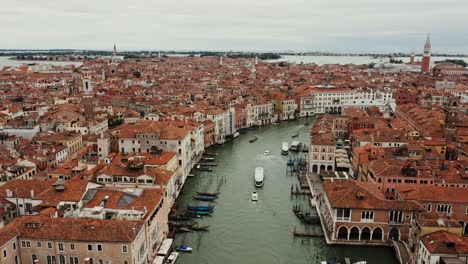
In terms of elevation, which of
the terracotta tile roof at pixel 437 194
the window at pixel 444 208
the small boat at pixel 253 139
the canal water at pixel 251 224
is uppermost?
the terracotta tile roof at pixel 437 194

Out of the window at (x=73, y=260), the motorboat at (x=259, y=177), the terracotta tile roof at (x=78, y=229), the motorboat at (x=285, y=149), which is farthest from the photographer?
the motorboat at (x=285, y=149)

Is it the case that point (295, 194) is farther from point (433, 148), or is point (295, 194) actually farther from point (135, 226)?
point (135, 226)

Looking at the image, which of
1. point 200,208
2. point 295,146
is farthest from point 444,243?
point 295,146

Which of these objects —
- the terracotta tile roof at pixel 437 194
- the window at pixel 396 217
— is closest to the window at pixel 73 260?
the window at pixel 396 217

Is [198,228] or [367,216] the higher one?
[367,216]

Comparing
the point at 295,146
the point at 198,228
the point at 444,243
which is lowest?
the point at 198,228

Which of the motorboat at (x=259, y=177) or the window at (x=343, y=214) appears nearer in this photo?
the window at (x=343, y=214)

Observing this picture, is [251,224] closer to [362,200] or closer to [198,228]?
[198,228]

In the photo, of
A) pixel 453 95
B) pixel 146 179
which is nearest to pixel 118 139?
pixel 146 179

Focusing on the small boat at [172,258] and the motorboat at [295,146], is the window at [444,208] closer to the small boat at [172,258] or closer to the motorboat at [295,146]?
the small boat at [172,258]
